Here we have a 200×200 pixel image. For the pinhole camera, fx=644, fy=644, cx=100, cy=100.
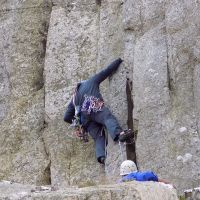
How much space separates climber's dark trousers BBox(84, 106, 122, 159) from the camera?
14.5 m

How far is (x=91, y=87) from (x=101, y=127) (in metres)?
0.98

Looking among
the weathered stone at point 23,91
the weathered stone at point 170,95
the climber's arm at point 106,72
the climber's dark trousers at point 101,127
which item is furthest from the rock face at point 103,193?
the weathered stone at point 23,91

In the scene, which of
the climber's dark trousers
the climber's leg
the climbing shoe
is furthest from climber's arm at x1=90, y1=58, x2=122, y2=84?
the climbing shoe

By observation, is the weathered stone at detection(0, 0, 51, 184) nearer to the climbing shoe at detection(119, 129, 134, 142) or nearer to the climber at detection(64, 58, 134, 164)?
the climber at detection(64, 58, 134, 164)

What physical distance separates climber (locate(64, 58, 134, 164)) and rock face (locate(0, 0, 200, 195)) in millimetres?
303

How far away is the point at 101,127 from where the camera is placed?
15336 millimetres

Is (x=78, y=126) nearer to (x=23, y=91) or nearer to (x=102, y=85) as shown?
(x=102, y=85)

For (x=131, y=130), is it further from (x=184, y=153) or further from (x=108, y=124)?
(x=184, y=153)

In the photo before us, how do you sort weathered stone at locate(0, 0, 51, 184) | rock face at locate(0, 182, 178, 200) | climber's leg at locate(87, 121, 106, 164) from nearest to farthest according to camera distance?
rock face at locate(0, 182, 178, 200) < climber's leg at locate(87, 121, 106, 164) < weathered stone at locate(0, 0, 51, 184)

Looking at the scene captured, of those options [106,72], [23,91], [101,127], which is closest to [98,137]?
[101,127]

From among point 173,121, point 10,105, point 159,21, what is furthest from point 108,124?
point 10,105

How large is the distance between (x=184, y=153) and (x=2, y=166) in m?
5.51

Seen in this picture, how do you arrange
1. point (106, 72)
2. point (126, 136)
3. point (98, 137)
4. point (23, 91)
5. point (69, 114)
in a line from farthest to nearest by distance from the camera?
point (23, 91) → point (69, 114) → point (106, 72) → point (98, 137) → point (126, 136)

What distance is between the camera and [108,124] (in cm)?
1464
